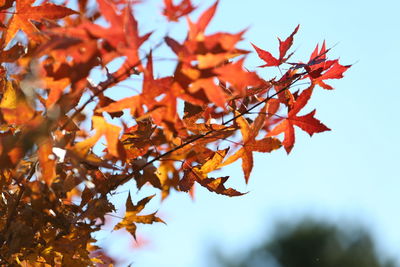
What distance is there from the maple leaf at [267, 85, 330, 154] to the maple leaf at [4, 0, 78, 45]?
0.44m

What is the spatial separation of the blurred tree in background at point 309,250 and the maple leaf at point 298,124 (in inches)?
476

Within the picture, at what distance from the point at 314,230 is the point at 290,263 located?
0.94 m

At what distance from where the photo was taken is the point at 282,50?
1233 millimetres

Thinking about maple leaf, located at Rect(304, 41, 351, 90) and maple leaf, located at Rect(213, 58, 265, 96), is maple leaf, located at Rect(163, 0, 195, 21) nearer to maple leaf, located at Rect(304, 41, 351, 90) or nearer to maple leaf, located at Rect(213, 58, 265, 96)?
maple leaf, located at Rect(213, 58, 265, 96)

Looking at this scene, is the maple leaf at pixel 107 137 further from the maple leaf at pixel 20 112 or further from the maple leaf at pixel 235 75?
the maple leaf at pixel 235 75

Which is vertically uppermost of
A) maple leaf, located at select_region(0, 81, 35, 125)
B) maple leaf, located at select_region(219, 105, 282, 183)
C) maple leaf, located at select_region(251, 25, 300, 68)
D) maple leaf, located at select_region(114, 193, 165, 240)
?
maple leaf, located at select_region(251, 25, 300, 68)

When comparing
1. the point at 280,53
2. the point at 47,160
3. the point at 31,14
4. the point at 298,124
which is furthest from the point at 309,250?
the point at 47,160

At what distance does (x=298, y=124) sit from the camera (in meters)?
1.08

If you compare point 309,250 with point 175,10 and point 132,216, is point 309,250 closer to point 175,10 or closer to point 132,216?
point 132,216

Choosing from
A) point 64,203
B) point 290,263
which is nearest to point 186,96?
point 64,203

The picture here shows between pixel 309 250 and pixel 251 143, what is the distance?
12429 millimetres

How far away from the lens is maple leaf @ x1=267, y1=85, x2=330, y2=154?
3.52ft

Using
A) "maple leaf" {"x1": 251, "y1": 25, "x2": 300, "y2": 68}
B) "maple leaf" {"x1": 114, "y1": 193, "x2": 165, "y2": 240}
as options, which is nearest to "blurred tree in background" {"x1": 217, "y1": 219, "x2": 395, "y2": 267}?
"maple leaf" {"x1": 251, "y1": 25, "x2": 300, "y2": 68}

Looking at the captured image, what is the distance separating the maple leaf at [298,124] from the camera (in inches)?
42.2
